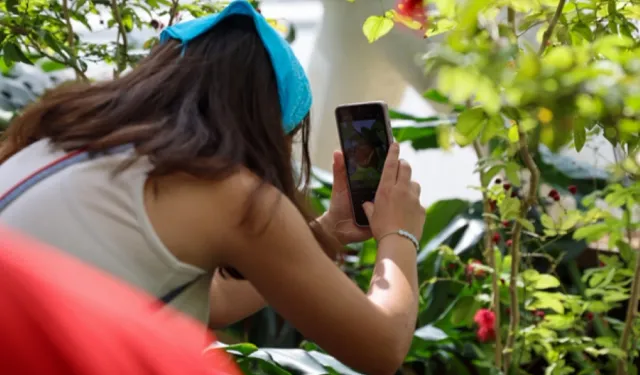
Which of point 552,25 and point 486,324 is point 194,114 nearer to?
point 552,25

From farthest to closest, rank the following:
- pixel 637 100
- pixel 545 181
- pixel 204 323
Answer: pixel 545 181 → pixel 204 323 → pixel 637 100

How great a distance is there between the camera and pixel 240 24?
0.80m

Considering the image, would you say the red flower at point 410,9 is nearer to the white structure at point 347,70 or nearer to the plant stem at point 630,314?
the plant stem at point 630,314

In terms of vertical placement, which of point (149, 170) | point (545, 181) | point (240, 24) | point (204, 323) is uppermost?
point (240, 24)

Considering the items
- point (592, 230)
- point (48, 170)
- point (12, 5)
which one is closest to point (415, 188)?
point (48, 170)

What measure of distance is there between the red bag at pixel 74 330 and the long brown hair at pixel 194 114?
36cm

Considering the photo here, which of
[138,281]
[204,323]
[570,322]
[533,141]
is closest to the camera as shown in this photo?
[533,141]

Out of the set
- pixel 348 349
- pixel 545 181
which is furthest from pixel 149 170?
pixel 545 181

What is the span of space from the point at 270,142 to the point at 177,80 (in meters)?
0.10

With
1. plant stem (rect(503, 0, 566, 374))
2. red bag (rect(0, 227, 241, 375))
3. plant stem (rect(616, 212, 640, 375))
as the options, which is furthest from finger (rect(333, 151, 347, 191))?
red bag (rect(0, 227, 241, 375))

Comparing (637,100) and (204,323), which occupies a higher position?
(637,100)

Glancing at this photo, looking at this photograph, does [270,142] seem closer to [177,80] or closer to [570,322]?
[177,80]

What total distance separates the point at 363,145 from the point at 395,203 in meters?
0.11

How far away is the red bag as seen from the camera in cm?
31
